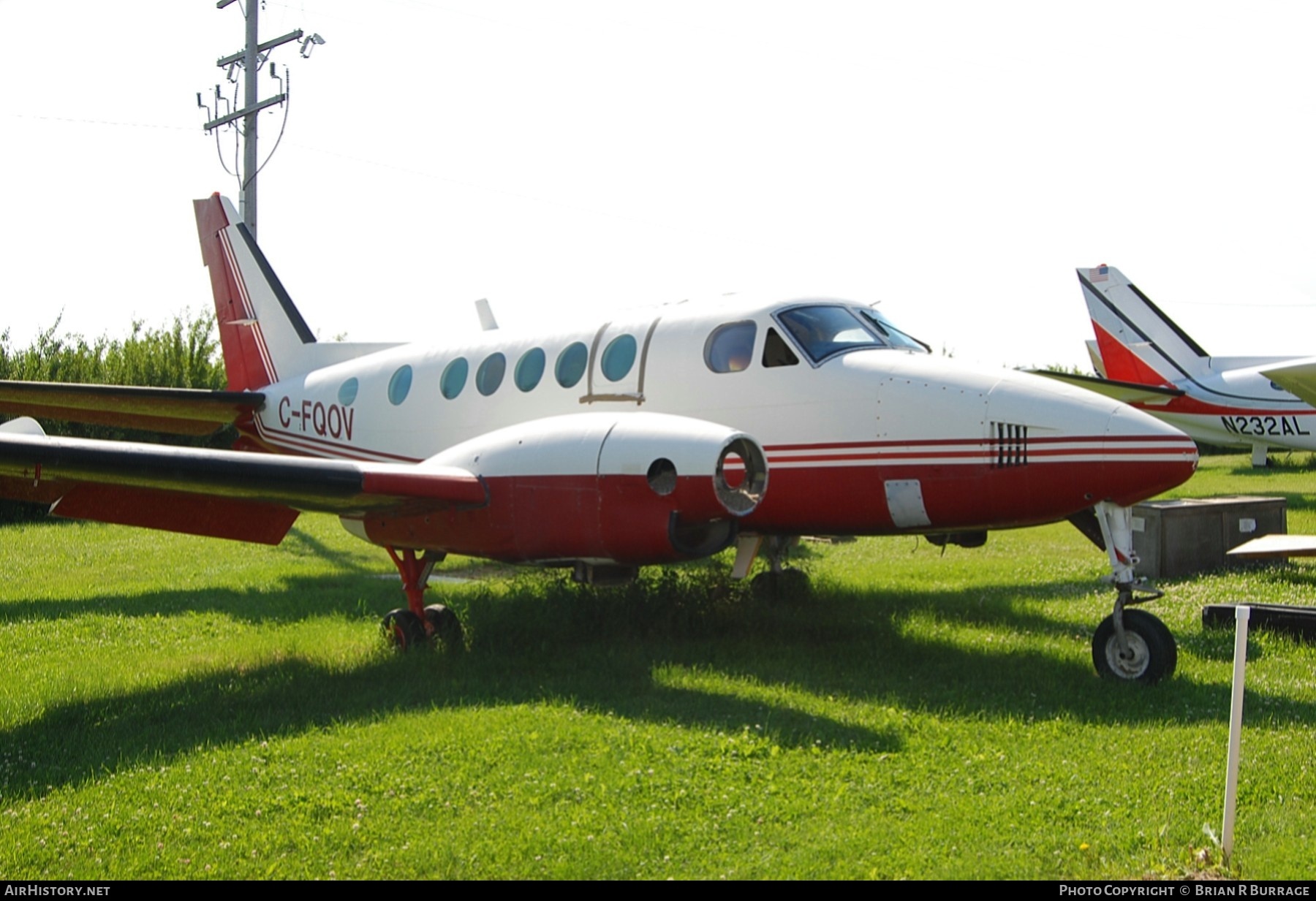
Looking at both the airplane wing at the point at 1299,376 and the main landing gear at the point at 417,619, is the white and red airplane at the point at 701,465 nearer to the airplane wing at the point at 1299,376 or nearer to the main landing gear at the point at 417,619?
the main landing gear at the point at 417,619

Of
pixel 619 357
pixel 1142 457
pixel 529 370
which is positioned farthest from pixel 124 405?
pixel 1142 457

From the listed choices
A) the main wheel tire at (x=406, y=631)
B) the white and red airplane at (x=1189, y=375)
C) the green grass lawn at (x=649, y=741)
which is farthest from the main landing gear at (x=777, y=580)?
the white and red airplane at (x=1189, y=375)

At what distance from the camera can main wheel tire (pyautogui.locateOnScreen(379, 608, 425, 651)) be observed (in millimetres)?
8367

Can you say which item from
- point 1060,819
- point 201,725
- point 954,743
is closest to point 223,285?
point 201,725

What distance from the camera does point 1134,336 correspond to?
85.1ft

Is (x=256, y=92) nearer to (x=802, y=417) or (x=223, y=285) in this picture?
(x=223, y=285)

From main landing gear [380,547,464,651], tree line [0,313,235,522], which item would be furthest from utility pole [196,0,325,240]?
main landing gear [380,547,464,651]

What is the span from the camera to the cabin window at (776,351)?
820cm

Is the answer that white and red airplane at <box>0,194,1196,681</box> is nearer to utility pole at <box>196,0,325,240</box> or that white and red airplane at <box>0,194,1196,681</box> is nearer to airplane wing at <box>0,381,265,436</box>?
airplane wing at <box>0,381,265,436</box>

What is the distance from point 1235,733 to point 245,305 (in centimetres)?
1328

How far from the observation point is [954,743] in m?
5.68

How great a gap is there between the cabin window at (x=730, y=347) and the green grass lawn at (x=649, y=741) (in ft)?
7.28

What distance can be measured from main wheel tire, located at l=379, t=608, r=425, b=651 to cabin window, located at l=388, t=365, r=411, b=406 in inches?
124

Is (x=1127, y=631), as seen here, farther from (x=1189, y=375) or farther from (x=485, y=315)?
(x=1189, y=375)
